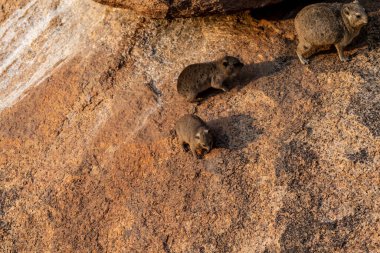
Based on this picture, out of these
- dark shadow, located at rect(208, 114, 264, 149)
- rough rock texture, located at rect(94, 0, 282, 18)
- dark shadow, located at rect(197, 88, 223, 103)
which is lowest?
dark shadow, located at rect(208, 114, 264, 149)

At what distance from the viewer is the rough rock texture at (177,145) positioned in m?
5.93

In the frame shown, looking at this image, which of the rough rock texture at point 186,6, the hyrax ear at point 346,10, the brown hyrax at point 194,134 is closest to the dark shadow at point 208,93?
the brown hyrax at point 194,134

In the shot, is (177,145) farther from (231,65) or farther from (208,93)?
(231,65)

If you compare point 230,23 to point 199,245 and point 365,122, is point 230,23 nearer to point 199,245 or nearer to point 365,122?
point 365,122

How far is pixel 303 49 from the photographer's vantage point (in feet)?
23.1

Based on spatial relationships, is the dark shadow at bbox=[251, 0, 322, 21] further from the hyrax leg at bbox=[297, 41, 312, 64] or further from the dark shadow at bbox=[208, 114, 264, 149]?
the dark shadow at bbox=[208, 114, 264, 149]

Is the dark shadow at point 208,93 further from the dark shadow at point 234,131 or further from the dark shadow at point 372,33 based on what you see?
the dark shadow at point 372,33

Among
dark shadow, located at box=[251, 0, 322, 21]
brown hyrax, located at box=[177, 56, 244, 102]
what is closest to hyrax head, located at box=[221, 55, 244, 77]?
brown hyrax, located at box=[177, 56, 244, 102]

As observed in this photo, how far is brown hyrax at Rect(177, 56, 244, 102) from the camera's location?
6.86 meters

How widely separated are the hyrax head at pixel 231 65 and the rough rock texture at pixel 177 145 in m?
0.29

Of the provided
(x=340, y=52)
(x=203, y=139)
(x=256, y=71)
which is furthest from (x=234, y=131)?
(x=340, y=52)

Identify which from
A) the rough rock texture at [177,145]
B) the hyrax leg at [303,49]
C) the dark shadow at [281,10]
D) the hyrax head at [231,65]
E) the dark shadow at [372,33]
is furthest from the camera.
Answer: the dark shadow at [281,10]

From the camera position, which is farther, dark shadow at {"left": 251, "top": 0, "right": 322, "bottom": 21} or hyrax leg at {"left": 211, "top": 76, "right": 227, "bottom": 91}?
dark shadow at {"left": 251, "top": 0, "right": 322, "bottom": 21}

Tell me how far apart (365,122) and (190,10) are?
2.96 metres
